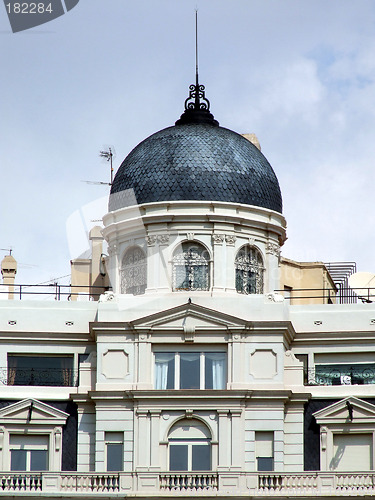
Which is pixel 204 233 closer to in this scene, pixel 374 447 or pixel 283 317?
pixel 283 317

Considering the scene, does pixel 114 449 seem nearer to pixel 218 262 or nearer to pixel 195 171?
pixel 218 262

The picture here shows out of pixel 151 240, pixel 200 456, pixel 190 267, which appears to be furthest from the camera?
pixel 151 240

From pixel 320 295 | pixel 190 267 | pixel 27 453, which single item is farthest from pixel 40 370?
pixel 320 295

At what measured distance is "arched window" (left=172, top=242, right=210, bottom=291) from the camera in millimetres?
74938

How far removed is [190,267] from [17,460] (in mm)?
11936

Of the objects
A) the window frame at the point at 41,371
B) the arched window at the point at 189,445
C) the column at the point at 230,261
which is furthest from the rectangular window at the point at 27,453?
the column at the point at 230,261

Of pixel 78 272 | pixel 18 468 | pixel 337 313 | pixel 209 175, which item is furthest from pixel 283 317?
pixel 78 272

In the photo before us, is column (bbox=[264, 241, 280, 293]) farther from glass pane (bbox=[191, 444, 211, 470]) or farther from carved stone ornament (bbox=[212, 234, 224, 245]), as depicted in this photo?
glass pane (bbox=[191, 444, 211, 470])

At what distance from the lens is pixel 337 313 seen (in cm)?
7406

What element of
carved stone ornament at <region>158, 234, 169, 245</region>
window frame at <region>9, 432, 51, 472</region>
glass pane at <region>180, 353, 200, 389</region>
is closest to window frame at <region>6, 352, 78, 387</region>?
window frame at <region>9, 432, 51, 472</region>

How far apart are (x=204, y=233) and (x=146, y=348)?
665 cm

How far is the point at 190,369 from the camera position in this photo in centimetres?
7144

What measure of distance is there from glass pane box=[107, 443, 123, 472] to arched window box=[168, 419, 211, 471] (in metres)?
2.17

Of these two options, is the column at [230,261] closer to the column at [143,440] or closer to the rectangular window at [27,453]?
the column at [143,440]
